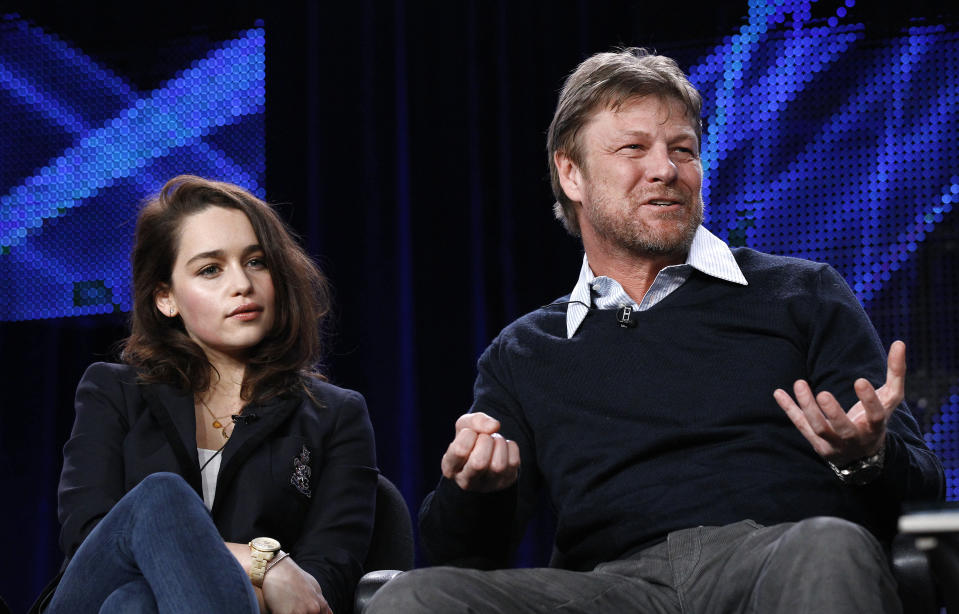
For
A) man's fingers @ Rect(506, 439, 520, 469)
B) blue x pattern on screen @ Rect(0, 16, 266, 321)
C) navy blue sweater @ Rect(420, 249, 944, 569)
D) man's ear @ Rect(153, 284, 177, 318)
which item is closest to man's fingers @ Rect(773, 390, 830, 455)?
navy blue sweater @ Rect(420, 249, 944, 569)

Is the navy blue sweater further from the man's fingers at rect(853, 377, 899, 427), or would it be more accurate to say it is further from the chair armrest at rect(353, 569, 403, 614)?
the man's fingers at rect(853, 377, 899, 427)

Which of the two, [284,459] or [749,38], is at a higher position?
[749,38]

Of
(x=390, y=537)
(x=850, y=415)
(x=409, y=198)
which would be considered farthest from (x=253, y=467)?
(x=409, y=198)

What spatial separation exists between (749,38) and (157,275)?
196 cm

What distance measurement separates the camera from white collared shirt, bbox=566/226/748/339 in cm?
188

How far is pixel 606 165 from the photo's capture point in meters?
2.02

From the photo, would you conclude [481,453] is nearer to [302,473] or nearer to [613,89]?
[302,473]

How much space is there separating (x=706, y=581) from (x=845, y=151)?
6.80 ft

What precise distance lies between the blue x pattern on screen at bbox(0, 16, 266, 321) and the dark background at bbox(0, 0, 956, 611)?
10 centimetres

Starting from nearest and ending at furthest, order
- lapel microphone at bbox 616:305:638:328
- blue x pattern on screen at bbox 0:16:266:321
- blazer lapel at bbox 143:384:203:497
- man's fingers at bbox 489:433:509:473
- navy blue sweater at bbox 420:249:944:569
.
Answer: man's fingers at bbox 489:433:509:473 < navy blue sweater at bbox 420:249:944:569 < lapel microphone at bbox 616:305:638:328 < blazer lapel at bbox 143:384:203:497 < blue x pattern on screen at bbox 0:16:266:321

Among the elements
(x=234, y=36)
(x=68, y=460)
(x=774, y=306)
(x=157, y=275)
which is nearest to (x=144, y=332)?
(x=157, y=275)

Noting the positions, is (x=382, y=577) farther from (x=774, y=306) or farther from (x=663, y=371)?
(x=774, y=306)

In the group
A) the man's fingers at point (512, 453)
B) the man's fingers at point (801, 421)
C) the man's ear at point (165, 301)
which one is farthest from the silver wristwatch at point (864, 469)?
the man's ear at point (165, 301)

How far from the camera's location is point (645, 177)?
197 centimetres
